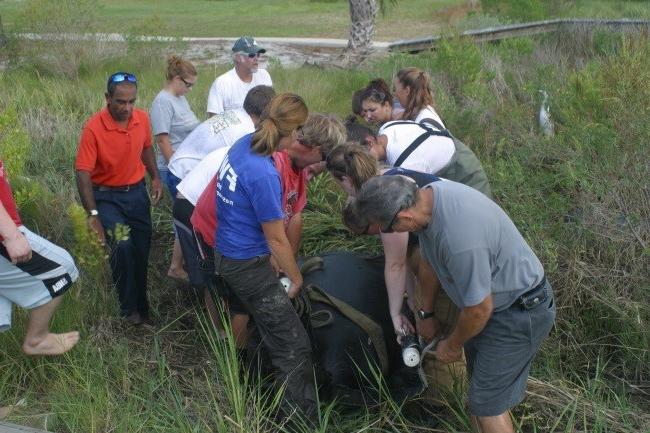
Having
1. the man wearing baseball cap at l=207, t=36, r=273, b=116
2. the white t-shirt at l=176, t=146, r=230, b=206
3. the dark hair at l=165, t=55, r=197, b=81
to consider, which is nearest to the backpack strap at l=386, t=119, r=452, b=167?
the white t-shirt at l=176, t=146, r=230, b=206

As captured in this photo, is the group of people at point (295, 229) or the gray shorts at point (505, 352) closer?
the group of people at point (295, 229)

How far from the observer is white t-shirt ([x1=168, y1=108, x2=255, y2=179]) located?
523 cm

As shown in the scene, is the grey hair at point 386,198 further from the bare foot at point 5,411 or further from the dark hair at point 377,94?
the dark hair at point 377,94

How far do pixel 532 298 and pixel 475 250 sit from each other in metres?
0.42

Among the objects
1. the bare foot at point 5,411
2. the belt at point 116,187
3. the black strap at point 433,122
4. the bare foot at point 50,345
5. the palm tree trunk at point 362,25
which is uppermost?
the black strap at point 433,122

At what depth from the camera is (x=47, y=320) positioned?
436 cm

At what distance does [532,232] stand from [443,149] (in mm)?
1089

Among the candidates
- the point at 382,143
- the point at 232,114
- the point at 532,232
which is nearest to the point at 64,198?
the point at 232,114

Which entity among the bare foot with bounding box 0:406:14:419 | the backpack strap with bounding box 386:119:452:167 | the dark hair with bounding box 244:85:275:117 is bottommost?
the bare foot with bounding box 0:406:14:419

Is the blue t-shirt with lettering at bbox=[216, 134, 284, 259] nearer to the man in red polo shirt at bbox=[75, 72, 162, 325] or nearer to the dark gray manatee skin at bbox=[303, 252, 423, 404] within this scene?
the dark gray manatee skin at bbox=[303, 252, 423, 404]

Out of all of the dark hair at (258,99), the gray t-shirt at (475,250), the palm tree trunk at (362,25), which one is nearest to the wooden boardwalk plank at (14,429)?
the gray t-shirt at (475,250)

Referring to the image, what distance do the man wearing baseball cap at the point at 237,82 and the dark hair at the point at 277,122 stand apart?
2618mm

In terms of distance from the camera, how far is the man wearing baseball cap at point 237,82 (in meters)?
6.86

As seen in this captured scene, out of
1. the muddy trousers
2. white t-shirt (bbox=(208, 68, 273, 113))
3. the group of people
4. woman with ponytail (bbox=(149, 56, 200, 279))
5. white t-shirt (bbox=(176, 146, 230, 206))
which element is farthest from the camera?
white t-shirt (bbox=(208, 68, 273, 113))
